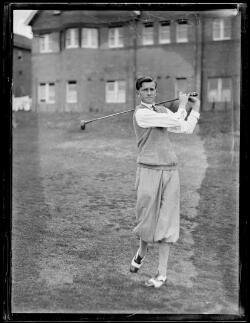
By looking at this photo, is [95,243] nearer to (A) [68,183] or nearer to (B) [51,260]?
(B) [51,260]

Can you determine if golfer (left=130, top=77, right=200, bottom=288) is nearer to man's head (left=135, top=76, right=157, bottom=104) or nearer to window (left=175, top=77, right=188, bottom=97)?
man's head (left=135, top=76, right=157, bottom=104)

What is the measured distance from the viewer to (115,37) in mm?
21578

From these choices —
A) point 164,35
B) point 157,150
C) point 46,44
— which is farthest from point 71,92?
point 157,150

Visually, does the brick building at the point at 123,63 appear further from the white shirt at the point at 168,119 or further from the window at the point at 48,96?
the white shirt at the point at 168,119

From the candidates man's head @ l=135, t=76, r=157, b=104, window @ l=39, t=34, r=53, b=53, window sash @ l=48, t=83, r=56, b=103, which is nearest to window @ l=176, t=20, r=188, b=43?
window @ l=39, t=34, r=53, b=53

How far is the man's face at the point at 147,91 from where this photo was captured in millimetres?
4402

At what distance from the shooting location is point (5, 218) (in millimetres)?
4055

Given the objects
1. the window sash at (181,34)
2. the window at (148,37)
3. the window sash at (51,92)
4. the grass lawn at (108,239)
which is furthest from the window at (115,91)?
the grass lawn at (108,239)

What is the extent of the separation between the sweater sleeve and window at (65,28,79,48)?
18.8 meters

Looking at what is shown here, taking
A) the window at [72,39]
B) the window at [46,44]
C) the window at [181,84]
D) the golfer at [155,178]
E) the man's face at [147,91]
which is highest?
the window at [72,39]

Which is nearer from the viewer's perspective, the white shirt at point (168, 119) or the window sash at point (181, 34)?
the white shirt at point (168, 119)

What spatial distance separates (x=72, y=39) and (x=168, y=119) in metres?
19.4

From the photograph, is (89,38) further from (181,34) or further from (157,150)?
(157,150)

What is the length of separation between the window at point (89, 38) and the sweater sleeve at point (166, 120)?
18.5m
